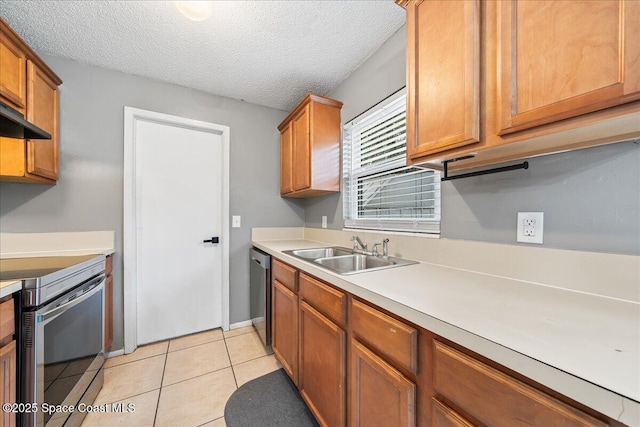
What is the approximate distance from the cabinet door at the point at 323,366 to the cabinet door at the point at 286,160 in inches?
54.9

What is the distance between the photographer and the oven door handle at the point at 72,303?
1.05 meters

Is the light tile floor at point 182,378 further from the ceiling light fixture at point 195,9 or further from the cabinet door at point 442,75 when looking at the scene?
the ceiling light fixture at point 195,9

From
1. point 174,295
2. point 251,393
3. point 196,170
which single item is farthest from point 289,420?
point 196,170

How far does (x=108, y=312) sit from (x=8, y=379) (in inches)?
43.0

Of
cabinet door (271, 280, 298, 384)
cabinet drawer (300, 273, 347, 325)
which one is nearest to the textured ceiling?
cabinet drawer (300, 273, 347, 325)

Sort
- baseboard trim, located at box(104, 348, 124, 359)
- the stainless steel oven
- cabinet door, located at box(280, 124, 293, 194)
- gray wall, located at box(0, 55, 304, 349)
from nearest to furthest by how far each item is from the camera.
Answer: the stainless steel oven
gray wall, located at box(0, 55, 304, 349)
baseboard trim, located at box(104, 348, 124, 359)
cabinet door, located at box(280, 124, 293, 194)

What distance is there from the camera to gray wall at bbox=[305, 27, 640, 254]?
764mm

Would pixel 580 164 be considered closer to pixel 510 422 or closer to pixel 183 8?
pixel 510 422

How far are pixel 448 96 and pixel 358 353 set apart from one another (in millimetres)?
1096

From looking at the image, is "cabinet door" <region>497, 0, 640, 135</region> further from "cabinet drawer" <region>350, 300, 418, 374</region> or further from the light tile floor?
the light tile floor

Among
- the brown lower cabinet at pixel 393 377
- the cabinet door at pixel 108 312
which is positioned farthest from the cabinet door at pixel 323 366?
the cabinet door at pixel 108 312

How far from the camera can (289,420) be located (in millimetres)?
1396

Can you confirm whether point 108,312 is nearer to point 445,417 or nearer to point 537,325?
point 445,417

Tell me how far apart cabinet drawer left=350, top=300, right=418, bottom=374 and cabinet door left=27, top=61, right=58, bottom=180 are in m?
2.21
